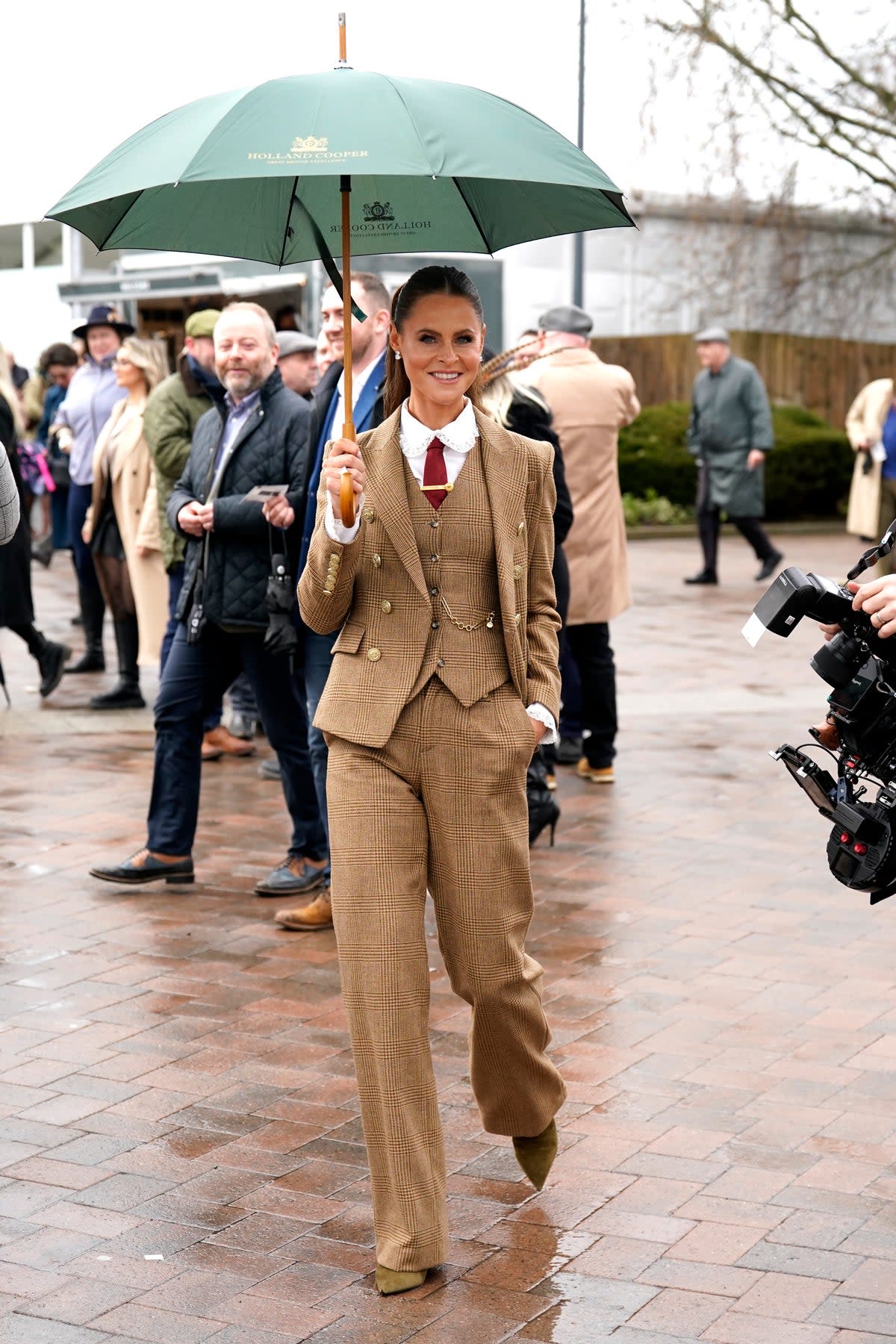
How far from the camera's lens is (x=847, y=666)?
363 centimetres

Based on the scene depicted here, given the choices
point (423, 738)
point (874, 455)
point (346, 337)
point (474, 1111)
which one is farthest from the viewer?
point (874, 455)

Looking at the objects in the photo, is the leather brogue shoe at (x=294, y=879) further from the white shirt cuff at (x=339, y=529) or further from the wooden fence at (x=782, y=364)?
the wooden fence at (x=782, y=364)

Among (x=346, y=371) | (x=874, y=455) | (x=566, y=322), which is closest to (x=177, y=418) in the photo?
(x=566, y=322)

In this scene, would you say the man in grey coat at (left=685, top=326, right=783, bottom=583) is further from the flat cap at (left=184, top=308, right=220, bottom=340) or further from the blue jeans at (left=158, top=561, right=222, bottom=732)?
the flat cap at (left=184, top=308, right=220, bottom=340)

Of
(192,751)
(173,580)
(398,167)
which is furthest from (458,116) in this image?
(173,580)

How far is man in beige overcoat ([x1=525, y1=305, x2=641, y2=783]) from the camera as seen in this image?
→ 8664 mm

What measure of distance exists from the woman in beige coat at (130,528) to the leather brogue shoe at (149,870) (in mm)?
3100

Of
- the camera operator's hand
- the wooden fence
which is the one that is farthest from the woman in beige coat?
the wooden fence

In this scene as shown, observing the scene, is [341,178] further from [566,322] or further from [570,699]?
[570,699]

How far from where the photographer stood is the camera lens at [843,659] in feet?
11.9

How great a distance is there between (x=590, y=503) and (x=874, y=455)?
26.2 feet

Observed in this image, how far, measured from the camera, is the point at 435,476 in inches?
153

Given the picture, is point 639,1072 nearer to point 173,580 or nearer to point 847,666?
point 847,666

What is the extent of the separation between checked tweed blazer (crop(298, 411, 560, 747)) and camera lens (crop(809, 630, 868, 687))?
628 mm
